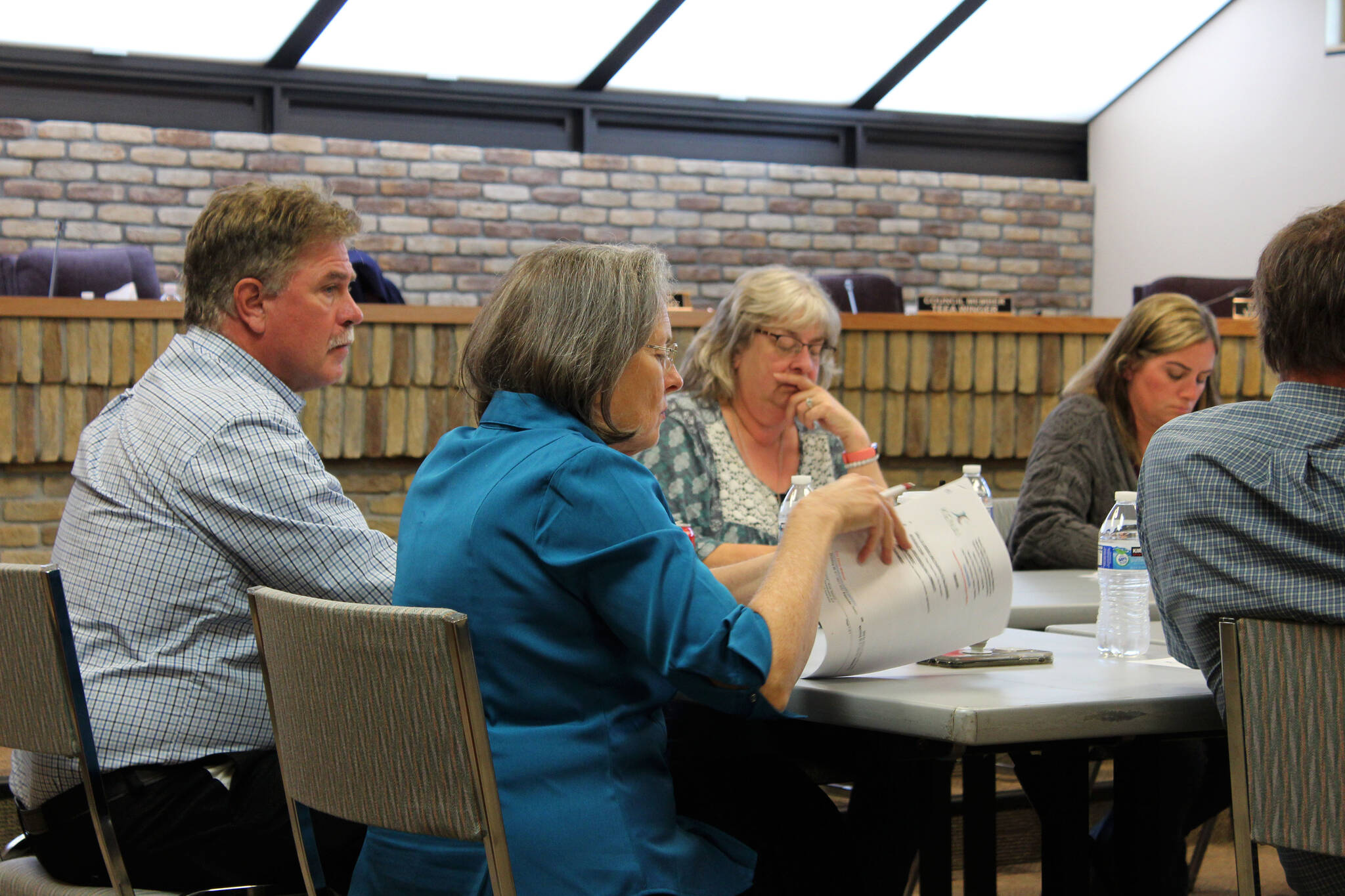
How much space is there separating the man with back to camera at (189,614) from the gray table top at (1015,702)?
539mm

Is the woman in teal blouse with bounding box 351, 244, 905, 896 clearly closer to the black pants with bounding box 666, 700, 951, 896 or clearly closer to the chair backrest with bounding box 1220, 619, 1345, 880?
the black pants with bounding box 666, 700, 951, 896

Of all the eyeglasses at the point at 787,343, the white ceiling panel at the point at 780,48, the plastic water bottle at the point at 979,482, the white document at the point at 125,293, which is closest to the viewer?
the plastic water bottle at the point at 979,482

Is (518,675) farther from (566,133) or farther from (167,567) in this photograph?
(566,133)

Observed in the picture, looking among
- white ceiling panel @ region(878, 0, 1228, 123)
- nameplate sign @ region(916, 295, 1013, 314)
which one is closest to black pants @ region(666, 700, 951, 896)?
nameplate sign @ region(916, 295, 1013, 314)

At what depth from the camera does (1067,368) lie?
13.7ft

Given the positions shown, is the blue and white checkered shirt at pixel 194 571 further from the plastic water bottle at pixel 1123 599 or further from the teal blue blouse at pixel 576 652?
the plastic water bottle at pixel 1123 599

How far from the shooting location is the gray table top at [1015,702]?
1.21m

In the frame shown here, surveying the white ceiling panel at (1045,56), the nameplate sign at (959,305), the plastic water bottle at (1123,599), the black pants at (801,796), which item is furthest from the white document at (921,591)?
the white ceiling panel at (1045,56)

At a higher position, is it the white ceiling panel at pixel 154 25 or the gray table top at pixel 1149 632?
the white ceiling panel at pixel 154 25

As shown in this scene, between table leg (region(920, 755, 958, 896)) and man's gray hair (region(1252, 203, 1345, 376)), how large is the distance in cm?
53

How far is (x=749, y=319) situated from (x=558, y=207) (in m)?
4.73

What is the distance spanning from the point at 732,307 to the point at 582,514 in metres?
1.44

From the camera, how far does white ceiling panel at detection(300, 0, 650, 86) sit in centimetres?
649

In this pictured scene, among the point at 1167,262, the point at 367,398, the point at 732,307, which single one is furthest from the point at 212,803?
the point at 1167,262
